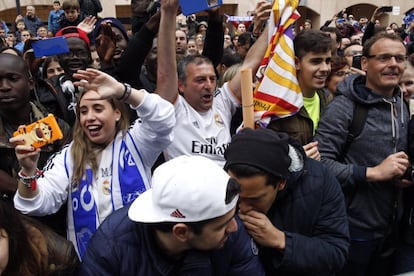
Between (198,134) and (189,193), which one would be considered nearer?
(189,193)

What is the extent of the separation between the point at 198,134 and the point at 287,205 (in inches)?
32.4

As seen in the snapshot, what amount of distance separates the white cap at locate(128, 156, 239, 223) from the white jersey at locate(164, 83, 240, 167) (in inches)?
39.2

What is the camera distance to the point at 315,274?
1751mm

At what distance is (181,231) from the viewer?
139 cm

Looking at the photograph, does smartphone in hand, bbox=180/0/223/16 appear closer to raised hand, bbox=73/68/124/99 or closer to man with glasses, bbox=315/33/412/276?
raised hand, bbox=73/68/124/99

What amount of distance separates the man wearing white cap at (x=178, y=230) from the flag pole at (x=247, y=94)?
2.15ft

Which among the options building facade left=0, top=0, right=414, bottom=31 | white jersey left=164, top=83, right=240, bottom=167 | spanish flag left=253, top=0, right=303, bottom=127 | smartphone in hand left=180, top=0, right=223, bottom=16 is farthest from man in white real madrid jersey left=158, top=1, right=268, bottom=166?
building facade left=0, top=0, right=414, bottom=31

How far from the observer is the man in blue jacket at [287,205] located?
162 cm

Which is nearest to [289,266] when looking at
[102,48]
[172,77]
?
[172,77]

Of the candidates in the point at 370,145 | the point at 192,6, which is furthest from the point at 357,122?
the point at 192,6

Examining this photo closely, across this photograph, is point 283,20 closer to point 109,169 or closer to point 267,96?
point 267,96

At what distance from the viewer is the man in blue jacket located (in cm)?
162

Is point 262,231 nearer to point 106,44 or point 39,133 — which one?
point 39,133

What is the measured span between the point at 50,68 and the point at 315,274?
2885 millimetres
